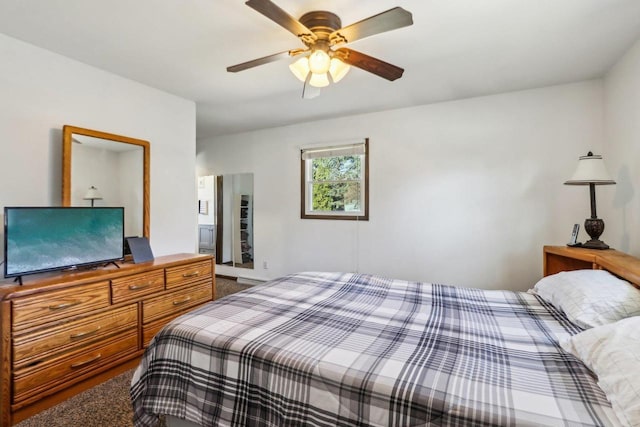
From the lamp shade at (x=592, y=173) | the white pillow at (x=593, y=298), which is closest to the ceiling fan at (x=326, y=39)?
the white pillow at (x=593, y=298)

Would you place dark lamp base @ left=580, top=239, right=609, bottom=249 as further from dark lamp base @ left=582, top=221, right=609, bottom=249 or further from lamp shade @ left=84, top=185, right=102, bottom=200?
lamp shade @ left=84, top=185, right=102, bottom=200

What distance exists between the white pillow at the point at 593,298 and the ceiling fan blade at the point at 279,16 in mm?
1999

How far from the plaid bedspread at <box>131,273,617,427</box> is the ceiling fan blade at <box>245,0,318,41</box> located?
1499mm

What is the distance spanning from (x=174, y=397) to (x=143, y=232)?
2032 mm

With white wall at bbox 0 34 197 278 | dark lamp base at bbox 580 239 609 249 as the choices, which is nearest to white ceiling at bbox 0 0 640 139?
white wall at bbox 0 34 197 278

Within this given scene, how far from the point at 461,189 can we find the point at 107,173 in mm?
3601

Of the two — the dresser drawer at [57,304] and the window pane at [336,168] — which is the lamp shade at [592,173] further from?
the dresser drawer at [57,304]

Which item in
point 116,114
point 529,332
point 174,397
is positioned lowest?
point 174,397

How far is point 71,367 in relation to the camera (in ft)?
6.55

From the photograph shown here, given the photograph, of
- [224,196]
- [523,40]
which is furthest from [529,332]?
[224,196]

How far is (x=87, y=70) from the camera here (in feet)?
8.32

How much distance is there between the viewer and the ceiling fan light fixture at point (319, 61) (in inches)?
70.8

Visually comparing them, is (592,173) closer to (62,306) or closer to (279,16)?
(279,16)

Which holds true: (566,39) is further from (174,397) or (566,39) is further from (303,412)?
(174,397)
